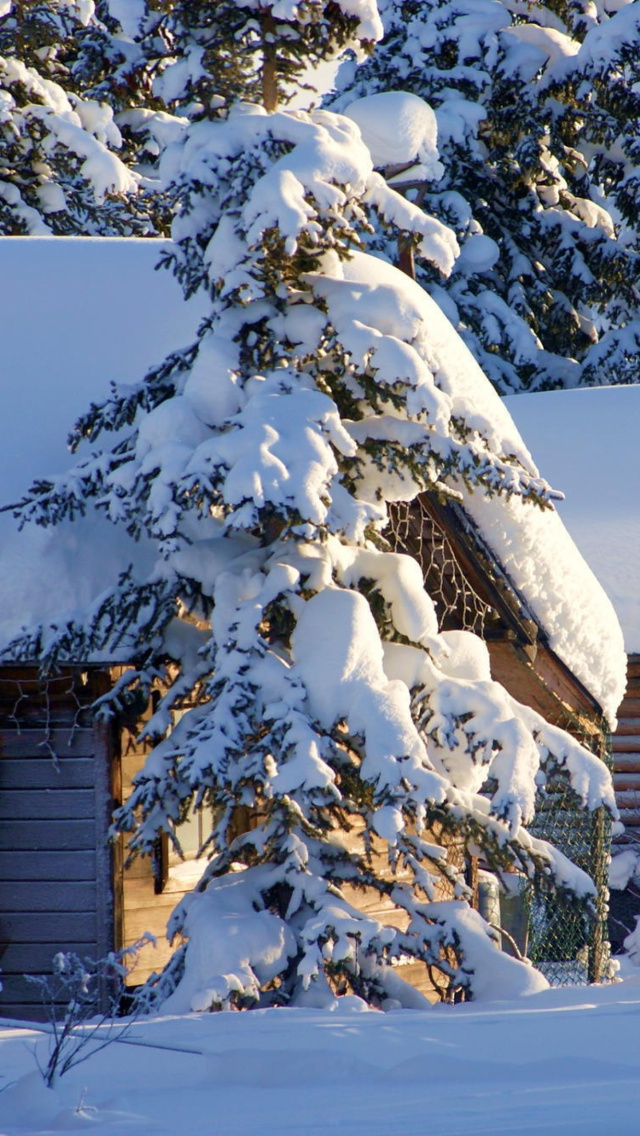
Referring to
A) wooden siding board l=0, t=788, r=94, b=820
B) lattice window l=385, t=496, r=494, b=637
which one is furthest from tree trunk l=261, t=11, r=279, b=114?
wooden siding board l=0, t=788, r=94, b=820

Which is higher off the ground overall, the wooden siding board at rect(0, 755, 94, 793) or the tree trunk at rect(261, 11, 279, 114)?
the tree trunk at rect(261, 11, 279, 114)

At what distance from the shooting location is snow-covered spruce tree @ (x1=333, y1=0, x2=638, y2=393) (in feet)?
69.3

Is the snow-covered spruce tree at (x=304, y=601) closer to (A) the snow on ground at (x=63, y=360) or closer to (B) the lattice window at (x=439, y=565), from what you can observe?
(A) the snow on ground at (x=63, y=360)

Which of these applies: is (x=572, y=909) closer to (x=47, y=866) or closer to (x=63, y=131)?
(x=47, y=866)

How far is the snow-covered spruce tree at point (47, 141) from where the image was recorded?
723 inches

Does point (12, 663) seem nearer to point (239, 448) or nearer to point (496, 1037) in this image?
point (239, 448)

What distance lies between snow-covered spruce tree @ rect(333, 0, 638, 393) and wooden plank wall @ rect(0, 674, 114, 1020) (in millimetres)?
13836

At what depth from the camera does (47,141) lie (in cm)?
1880

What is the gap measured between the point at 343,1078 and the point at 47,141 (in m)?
16.7

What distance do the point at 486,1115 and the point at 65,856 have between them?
4511mm

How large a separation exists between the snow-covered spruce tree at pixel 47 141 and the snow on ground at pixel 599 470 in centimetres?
677

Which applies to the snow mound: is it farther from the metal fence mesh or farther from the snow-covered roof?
the metal fence mesh

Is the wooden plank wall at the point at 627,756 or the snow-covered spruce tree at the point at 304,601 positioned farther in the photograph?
the wooden plank wall at the point at 627,756

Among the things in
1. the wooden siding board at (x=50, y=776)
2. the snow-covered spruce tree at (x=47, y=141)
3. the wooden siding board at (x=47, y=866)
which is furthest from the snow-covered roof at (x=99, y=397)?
the snow-covered spruce tree at (x=47, y=141)
